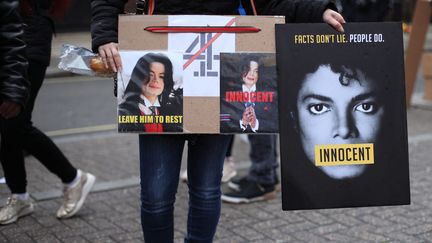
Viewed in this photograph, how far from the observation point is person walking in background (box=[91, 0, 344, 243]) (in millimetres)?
2547

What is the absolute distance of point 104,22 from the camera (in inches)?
99.5

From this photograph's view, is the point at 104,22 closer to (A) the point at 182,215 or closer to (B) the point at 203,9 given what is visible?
(B) the point at 203,9

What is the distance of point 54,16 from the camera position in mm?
3980

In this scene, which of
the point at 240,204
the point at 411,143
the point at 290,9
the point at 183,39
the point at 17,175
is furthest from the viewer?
the point at 411,143

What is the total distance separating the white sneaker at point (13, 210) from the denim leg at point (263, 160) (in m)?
1.56

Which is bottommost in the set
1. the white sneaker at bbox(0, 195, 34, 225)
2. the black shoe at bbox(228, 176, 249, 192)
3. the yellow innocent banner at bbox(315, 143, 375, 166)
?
the white sneaker at bbox(0, 195, 34, 225)

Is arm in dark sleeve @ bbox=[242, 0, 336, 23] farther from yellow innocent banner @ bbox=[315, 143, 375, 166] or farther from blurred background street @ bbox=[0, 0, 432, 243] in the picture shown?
blurred background street @ bbox=[0, 0, 432, 243]

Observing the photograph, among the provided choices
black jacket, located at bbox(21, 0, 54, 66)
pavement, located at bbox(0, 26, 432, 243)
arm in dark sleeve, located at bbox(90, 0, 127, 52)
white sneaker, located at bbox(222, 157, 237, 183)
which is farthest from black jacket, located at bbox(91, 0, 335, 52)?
white sneaker, located at bbox(222, 157, 237, 183)

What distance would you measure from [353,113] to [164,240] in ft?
3.18

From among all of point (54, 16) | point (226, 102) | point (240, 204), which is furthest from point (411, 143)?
point (226, 102)

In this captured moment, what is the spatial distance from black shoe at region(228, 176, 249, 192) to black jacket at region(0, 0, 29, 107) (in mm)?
2380

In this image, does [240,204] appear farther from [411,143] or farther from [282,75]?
[411,143]

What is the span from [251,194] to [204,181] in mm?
1757

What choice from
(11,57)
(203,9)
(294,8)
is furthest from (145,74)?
(294,8)
